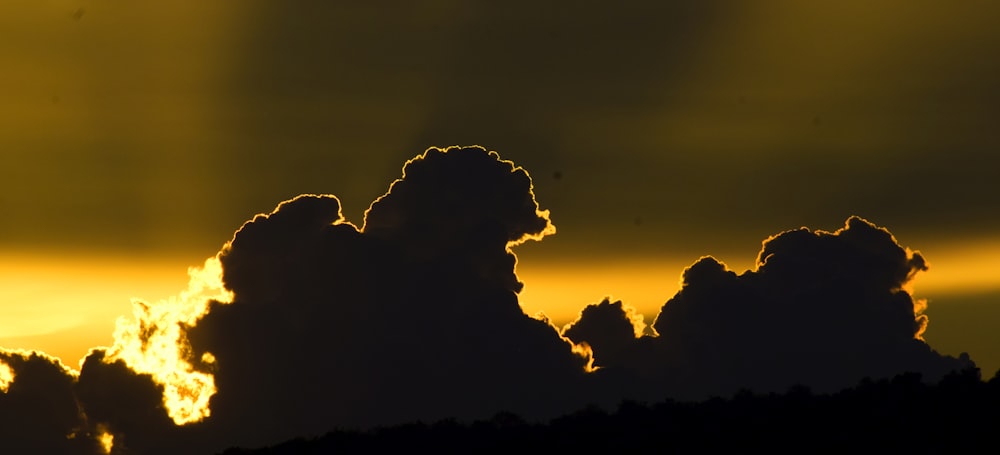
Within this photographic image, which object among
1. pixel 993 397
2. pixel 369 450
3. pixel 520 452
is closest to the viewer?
pixel 993 397

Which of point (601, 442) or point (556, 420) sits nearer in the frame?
point (601, 442)

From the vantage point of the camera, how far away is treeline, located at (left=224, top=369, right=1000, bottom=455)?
283 feet

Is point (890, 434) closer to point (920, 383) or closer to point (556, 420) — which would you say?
point (920, 383)

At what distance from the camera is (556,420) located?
11069 centimetres

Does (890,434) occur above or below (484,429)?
below

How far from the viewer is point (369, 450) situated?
10819 cm

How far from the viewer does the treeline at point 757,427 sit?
3393 inches

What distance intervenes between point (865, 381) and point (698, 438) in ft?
68.4

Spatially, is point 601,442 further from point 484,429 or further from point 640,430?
point 484,429

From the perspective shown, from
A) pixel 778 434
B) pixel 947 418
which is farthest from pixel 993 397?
pixel 778 434

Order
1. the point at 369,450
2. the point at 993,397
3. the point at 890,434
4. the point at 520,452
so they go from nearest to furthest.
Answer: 1. the point at 890,434
2. the point at 993,397
3. the point at 520,452
4. the point at 369,450

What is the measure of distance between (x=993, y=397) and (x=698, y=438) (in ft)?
58.5

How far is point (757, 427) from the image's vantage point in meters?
94.8

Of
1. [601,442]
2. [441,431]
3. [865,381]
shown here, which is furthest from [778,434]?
[441,431]
